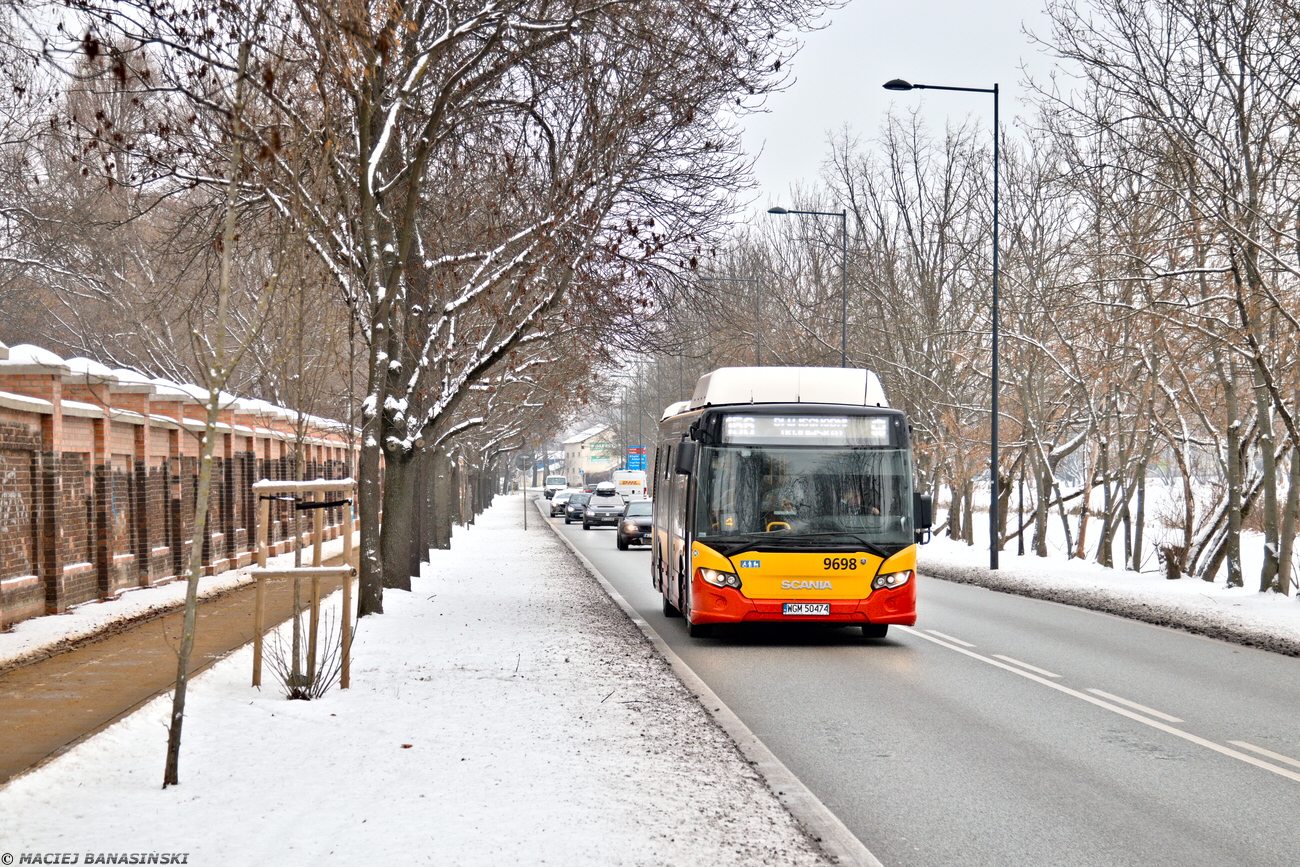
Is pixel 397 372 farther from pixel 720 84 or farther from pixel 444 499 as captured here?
pixel 444 499

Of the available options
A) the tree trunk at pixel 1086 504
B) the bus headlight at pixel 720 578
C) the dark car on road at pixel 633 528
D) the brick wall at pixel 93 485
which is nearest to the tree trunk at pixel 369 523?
the brick wall at pixel 93 485

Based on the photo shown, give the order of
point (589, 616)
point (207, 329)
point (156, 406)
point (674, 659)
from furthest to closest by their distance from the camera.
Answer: point (207, 329)
point (156, 406)
point (589, 616)
point (674, 659)

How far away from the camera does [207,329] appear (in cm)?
4322

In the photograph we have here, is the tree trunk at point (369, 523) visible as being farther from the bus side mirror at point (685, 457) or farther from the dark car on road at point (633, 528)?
the dark car on road at point (633, 528)

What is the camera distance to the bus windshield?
13.6 metres

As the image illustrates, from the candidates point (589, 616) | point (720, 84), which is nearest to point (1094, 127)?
point (720, 84)

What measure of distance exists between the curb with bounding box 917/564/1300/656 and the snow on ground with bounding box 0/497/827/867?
7.17 metres

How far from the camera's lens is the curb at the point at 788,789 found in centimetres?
569

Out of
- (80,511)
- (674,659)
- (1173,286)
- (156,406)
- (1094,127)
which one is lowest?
(674,659)

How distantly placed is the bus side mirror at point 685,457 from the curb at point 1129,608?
6.49m

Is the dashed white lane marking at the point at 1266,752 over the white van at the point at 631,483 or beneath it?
beneath

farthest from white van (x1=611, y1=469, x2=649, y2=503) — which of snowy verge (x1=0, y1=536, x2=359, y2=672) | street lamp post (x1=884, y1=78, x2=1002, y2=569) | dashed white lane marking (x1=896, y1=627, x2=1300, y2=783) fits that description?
dashed white lane marking (x1=896, y1=627, x2=1300, y2=783)

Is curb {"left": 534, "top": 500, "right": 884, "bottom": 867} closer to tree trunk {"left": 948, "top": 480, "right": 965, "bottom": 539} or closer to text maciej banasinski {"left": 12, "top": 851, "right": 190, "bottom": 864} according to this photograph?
text maciej banasinski {"left": 12, "top": 851, "right": 190, "bottom": 864}

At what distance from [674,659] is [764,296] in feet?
108
